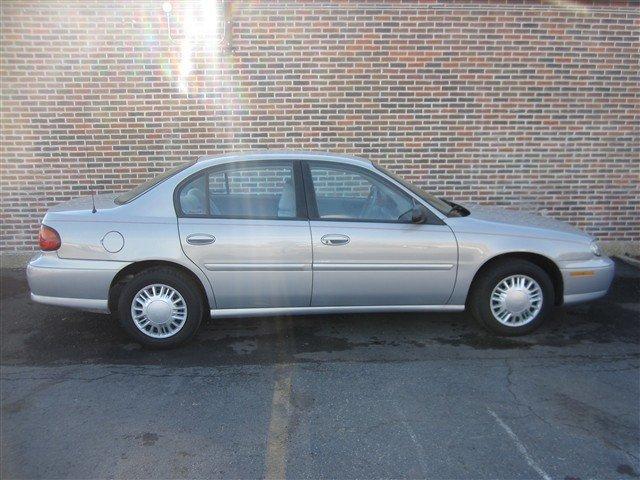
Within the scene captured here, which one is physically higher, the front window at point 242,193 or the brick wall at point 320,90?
the brick wall at point 320,90

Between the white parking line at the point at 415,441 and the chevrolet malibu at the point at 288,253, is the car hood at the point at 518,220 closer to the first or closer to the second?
the chevrolet malibu at the point at 288,253

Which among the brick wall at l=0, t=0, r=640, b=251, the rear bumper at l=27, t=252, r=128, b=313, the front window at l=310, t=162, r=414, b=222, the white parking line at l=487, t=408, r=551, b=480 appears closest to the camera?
the white parking line at l=487, t=408, r=551, b=480

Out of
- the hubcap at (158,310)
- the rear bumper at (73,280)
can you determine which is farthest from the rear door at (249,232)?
the rear bumper at (73,280)

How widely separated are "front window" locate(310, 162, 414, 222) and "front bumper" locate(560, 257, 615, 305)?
148 centimetres

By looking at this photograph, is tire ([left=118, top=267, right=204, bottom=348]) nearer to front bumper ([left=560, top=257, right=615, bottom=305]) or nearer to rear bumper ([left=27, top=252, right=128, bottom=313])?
rear bumper ([left=27, top=252, right=128, bottom=313])

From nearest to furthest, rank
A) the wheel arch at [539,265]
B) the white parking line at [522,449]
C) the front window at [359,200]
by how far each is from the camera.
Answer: the white parking line at [522,449], the front window at [359,200], the wheel arch at [539,265]

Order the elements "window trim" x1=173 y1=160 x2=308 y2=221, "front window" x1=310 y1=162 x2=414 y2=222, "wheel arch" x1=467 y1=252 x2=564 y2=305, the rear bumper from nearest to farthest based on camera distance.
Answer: the rear bumper → "window trim" x1=173 y1=160 x2=308 y2=221 → "front window" x1=310 y1=162 x2=414 y2=222 → "wheel arch" x1=467 y1=252 x2=564 y2=305

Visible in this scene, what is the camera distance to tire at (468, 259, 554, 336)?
4.27 meters

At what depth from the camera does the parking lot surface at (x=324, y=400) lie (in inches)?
108

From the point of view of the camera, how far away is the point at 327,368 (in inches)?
149

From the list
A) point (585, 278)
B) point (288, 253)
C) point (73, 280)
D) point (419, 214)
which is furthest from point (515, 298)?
point (73, 280)

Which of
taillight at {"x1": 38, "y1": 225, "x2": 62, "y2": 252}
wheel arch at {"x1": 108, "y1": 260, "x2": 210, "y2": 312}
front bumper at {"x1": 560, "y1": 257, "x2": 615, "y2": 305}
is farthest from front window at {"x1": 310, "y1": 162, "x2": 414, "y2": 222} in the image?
taillight at {"x1": 38, "y1": 225, "x2": 62, "y2": 252}

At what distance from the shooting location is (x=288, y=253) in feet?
13.2

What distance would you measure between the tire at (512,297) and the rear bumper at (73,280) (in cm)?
289
